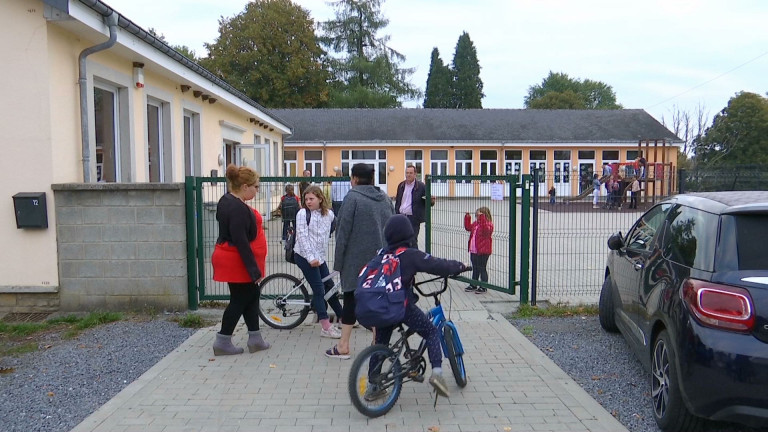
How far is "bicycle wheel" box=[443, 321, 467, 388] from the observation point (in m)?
5.00

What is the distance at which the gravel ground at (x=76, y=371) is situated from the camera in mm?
4848

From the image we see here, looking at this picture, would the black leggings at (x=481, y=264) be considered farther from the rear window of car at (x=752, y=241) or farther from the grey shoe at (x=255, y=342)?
the rear window of car at (x=752, y=241)

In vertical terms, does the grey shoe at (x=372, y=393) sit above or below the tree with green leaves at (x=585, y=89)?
below

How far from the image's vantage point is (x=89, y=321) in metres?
7.49

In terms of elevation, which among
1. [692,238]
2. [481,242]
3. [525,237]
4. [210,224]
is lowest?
[481,242]

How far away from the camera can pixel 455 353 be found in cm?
511

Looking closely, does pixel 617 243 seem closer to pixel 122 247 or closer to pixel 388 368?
pixel 388 368

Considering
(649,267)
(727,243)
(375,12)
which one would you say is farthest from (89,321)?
(375,12)

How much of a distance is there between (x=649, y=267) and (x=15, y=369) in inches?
226

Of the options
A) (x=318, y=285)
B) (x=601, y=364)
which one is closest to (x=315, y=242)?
(x=318, y=285)

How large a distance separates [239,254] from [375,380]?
6.79 feet

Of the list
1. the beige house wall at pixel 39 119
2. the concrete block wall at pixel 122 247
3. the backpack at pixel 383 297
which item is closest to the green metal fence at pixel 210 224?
the concrete block wall at pixel 122 247

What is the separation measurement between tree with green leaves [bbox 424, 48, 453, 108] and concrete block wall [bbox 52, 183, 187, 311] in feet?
194

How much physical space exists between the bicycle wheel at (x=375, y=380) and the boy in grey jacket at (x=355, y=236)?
4.47 feet
